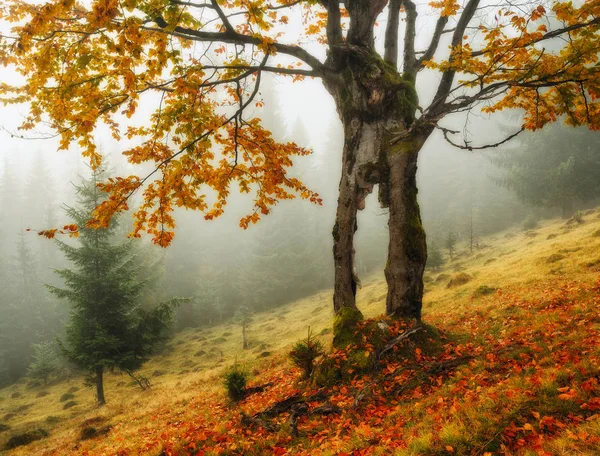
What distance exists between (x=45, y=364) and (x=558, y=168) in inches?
1623

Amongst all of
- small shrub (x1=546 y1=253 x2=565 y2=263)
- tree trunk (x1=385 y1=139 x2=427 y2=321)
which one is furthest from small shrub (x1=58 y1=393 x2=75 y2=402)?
small shrub (x1=546 y1=253 x2=565 y2=263)

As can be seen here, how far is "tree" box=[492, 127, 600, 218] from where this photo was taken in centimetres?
2566

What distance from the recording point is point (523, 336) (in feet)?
20.5

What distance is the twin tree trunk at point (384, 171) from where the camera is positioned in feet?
22.4

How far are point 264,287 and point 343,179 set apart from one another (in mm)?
27575

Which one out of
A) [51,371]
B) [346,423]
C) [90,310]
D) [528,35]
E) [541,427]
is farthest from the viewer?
[51,371]

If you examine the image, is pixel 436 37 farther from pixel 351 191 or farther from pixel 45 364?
pixel 45 364

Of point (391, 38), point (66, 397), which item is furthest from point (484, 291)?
point (66, 397)

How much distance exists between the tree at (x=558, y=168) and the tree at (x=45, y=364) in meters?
40.1

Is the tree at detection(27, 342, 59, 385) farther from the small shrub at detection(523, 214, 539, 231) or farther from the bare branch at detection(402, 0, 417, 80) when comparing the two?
the small shrub at detection(523, 214, 539, 231)

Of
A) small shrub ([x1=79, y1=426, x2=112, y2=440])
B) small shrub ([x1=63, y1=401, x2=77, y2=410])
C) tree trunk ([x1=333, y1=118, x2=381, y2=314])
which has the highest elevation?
tree trunk ([x1=333, y1=118, x2=381, y2=314])

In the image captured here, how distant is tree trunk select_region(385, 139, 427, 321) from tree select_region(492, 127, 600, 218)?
25.9m

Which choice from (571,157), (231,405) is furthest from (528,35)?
(571,157)

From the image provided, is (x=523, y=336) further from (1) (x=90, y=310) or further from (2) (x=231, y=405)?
(1) (x=90, y=310)
